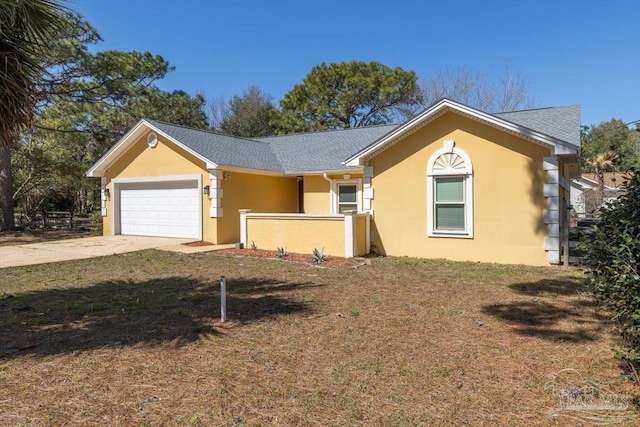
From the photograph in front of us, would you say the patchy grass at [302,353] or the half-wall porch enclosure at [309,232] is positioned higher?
the half-wall porch enclosure at [309,232]

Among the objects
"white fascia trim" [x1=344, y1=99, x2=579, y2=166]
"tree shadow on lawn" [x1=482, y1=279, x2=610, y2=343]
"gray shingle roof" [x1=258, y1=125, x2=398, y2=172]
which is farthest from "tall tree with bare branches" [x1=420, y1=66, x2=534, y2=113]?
"tree shadow on lawn" [x1=482, y1=279, x2=610, y2=343]

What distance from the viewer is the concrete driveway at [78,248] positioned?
1235cm

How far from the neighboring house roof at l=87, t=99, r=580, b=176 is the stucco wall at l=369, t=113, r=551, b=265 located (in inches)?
13.8

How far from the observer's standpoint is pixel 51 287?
8.44 m

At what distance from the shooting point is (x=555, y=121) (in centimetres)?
1227

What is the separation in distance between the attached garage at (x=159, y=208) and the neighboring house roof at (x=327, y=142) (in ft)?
5.16

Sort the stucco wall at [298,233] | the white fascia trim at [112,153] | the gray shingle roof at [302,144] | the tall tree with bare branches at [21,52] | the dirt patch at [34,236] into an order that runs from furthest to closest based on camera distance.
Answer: the dirt patch at [34,236] → the white fascia trim at [112,153] → the gray shingle roof at [302,144] → the stucco wall at [298,233] → the tall tree with bare branches at [21,52]

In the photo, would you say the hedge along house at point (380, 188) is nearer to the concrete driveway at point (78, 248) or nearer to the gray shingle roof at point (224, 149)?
the gray shingle roof at point (224, 149)

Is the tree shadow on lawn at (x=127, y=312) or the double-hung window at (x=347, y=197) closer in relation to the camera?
the tree shadow on lawn at (x=127, y=312)

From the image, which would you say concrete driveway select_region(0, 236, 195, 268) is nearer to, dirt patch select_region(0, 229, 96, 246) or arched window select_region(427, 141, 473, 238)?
dirt patch select_region(0, 229, 96, 246)

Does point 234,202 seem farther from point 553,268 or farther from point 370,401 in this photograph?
point 370,401

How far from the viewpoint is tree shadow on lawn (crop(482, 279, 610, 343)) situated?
18.1 ft

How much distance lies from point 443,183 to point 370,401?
30.1 feet

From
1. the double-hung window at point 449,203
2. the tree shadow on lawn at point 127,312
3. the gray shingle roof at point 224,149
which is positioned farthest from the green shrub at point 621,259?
the gray shingle roof at point 224,149
